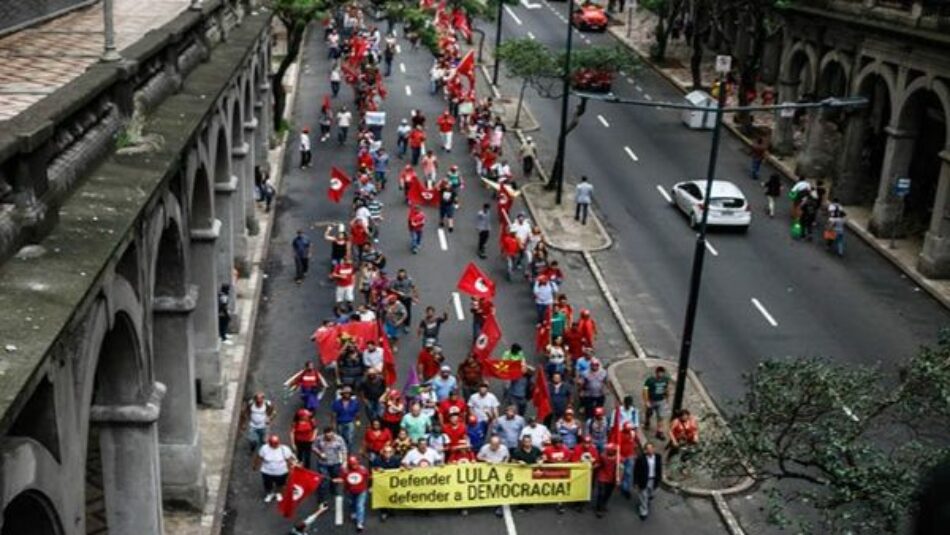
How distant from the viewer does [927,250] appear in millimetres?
33531

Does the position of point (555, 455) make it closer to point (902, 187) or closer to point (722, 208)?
point (722, 208)

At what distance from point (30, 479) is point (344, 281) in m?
19.4

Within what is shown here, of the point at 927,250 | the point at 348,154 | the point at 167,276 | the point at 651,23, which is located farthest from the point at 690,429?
the point at 651,23

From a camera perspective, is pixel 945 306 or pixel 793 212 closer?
pixel 945 306

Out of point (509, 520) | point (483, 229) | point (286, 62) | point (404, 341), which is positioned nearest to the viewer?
point (509, 520)

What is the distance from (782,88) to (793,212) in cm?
1001

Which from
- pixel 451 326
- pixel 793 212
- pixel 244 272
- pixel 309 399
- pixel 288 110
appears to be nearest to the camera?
pixel 309 399

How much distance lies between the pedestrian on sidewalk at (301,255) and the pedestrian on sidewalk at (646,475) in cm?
1323

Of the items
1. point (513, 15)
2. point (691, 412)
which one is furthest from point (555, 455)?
point (513, 15)

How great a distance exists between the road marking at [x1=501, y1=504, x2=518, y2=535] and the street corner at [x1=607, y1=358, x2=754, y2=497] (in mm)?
3010

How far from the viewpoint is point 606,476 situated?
66.3 feet

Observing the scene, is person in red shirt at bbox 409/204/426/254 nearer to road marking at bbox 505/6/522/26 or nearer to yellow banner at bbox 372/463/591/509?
yellow banner at bbox 372/463/591/509

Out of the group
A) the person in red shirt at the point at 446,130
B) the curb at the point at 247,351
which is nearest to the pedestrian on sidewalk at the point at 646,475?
the curb at the point at 247,351

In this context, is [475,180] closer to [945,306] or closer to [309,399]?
[945,306]
